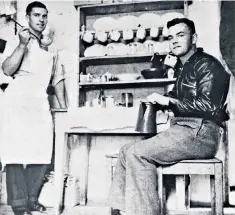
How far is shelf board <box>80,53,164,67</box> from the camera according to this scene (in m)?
2.15

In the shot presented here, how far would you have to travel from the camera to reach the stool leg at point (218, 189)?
1514mm

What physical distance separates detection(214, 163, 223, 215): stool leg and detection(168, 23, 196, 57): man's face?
0.63 metres

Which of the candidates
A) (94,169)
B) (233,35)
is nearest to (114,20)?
(233,35)

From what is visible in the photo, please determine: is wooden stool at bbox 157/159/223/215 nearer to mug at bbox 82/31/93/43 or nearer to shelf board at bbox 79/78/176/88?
shelf board at bbox 79/78/176/88

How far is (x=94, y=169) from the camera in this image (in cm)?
226

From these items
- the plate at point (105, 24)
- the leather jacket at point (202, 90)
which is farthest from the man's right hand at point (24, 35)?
the leather jacket at point (202, 90)

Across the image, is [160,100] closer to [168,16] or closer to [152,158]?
[152,158]

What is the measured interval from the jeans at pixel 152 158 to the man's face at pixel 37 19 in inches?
42.3

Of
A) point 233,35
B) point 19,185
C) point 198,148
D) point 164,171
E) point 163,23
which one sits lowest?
point 19,185

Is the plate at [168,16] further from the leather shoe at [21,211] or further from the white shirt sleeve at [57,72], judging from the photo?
the leather shoe at [21,211]

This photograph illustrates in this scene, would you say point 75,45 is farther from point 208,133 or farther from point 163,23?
point 208,133

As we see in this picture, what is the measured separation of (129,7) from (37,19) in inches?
24.9

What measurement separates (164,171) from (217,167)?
0.26 m

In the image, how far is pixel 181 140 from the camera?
1.49 metres
